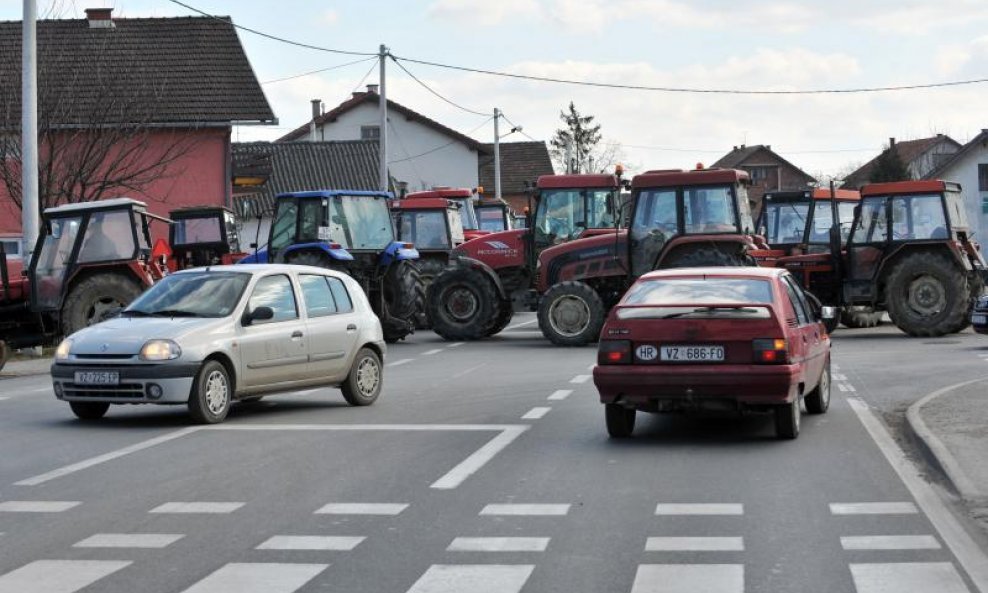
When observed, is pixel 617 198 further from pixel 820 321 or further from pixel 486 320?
pixel 820 321

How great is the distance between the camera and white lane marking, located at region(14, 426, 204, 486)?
37.0 ft

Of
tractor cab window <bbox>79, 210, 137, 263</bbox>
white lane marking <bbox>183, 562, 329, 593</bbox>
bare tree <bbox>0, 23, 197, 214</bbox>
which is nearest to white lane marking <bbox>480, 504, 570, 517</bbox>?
white lane marking <bbox>183, 562, 329, 593</bbox>

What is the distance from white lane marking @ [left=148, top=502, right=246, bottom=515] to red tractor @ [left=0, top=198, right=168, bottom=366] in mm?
14312

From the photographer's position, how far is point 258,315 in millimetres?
15281

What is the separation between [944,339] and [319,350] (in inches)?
601

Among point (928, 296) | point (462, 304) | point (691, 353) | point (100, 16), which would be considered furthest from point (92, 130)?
point (691, 353)

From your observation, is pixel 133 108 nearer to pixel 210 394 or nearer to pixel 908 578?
pixel 210 394

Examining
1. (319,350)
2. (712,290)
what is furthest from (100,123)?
(712,290)

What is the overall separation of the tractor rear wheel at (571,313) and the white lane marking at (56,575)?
18.9m

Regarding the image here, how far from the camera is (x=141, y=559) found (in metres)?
8.21

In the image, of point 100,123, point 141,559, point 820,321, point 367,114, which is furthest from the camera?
point 367,114

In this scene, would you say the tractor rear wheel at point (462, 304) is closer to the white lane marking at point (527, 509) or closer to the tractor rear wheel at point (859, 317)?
the tractor rear wheel at point (859, 317)

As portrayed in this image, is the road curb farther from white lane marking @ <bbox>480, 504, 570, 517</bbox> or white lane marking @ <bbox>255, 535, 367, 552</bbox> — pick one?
white lane marking @ <bbox>255, 535, 367, 552</bbox>

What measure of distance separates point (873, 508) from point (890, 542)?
116 cm
